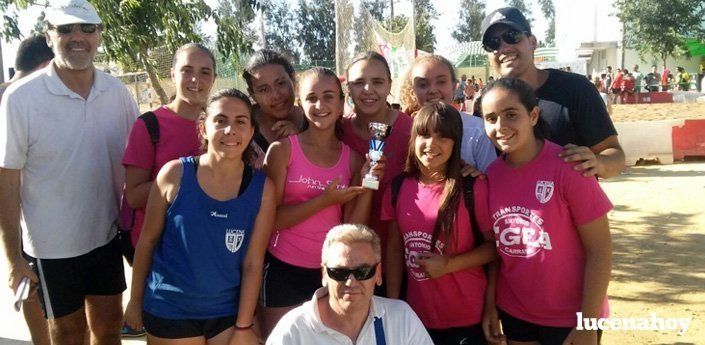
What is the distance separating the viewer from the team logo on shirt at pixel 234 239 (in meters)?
3.27

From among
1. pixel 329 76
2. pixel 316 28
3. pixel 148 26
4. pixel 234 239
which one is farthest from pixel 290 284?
pixel 316 28

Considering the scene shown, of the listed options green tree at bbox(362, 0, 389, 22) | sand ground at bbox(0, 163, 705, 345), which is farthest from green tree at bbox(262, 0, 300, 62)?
sand ground at bbox(0, 163, 705, 345)

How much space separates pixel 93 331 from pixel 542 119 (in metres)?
3.22

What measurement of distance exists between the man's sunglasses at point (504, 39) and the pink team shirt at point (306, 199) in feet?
3.96

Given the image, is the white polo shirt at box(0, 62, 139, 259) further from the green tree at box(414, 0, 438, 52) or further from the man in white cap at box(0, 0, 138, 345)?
the green tree at box(414, 0, 438, 52)

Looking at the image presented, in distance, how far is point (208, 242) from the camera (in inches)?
127

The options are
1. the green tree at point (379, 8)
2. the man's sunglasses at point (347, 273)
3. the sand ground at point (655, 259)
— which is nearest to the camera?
the man's sunglasses at point (347, 273)

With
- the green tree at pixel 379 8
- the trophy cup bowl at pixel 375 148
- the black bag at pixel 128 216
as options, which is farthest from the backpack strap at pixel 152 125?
the green tree at pixel 379 8

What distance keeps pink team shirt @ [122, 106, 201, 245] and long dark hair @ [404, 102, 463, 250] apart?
4.40 ft

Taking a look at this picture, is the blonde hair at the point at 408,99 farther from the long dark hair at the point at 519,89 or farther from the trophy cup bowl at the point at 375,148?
the long dark hair at the point at 519,89

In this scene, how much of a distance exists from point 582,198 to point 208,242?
74.5 inches

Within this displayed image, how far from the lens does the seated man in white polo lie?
9.71 feet

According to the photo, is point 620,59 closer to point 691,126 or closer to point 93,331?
point 691,126

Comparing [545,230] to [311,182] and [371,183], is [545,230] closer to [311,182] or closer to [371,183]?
[371,183]
